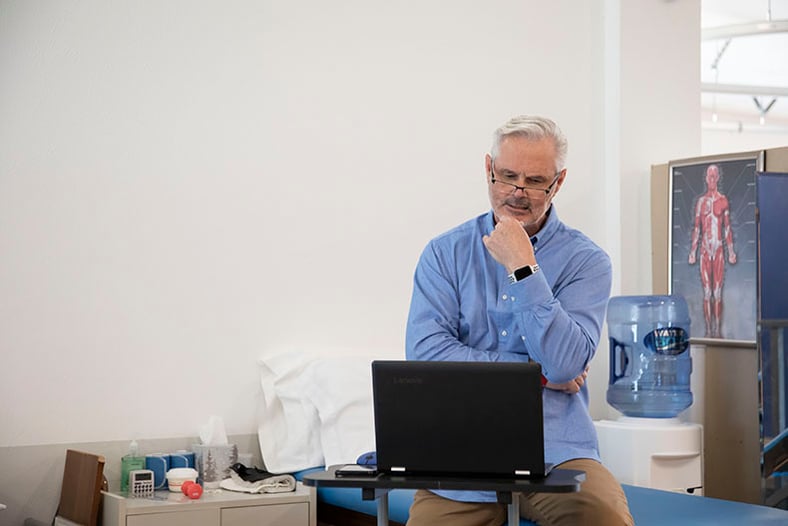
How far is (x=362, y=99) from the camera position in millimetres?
4629

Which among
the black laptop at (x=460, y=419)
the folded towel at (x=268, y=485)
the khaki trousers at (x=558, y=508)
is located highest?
the black laptop at (x=460, y=419)

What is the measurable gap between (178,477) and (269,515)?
1.22 ft

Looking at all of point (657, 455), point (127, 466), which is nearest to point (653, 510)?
point (657, 455)

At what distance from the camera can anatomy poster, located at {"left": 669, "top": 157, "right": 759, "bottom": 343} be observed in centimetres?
469

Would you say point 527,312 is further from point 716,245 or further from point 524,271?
point 716,245

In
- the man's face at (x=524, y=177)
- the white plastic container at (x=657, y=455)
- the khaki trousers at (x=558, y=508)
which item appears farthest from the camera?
the white plastic container at (x=657, y=455)

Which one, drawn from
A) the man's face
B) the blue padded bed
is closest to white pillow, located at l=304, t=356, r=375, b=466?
the blue padded bed

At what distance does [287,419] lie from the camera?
13.7 feet

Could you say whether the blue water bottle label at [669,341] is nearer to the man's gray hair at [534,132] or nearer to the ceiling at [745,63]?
the man's gray hair at [534,132]

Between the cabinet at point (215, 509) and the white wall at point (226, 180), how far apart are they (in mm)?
475

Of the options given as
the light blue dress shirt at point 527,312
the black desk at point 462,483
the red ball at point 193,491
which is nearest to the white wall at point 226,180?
the red ball at point 193,491

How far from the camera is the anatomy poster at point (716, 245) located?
4.69 meters

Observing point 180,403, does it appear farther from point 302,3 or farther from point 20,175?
point 302,3

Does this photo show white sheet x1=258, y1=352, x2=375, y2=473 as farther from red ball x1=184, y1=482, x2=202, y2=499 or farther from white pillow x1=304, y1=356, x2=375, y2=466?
red ball x1=184, y1=482, x2=202, y2=499
